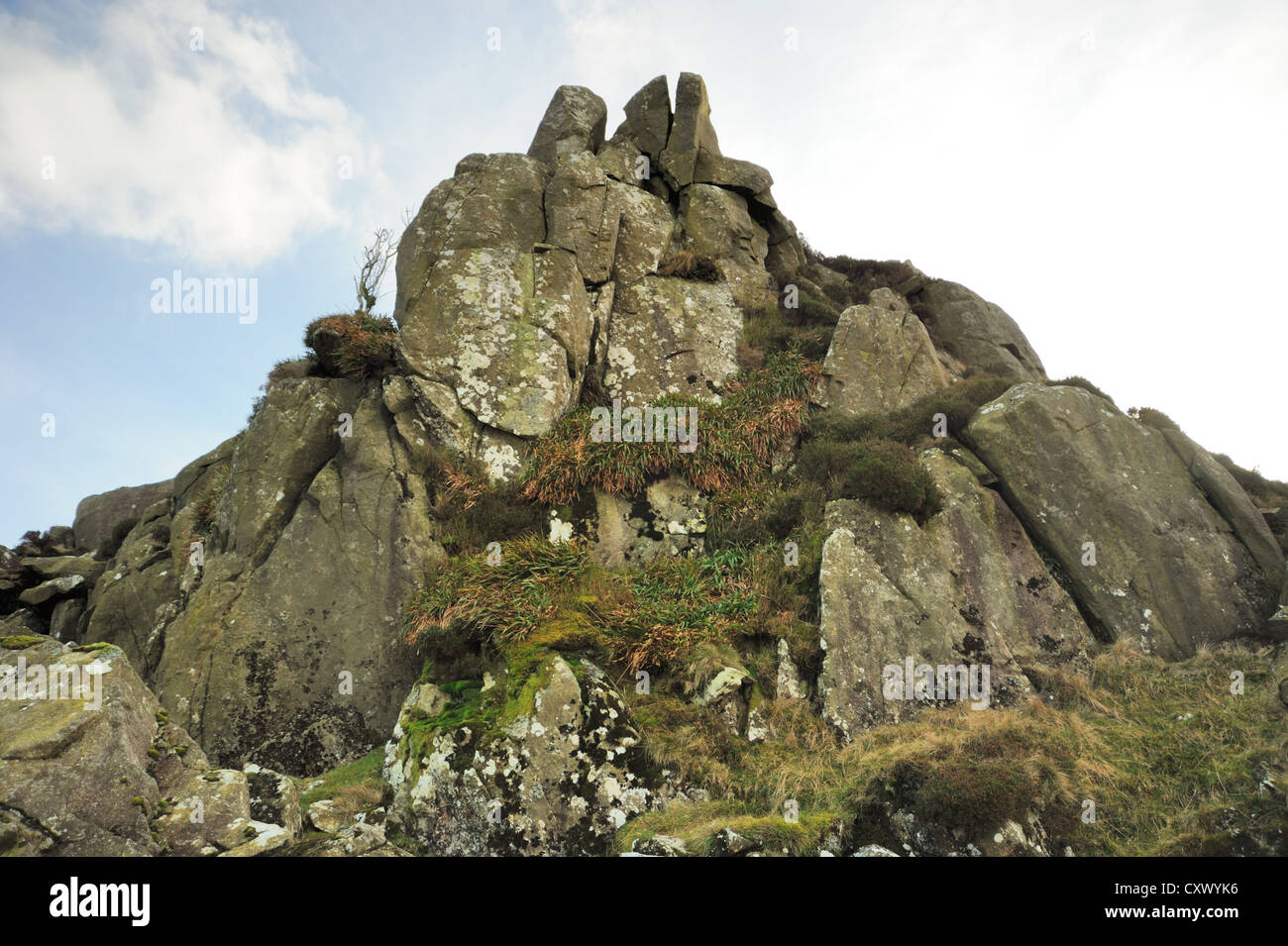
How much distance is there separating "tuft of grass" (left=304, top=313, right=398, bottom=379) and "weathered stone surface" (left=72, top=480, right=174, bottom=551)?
450 inches

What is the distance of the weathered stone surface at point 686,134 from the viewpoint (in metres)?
23.8

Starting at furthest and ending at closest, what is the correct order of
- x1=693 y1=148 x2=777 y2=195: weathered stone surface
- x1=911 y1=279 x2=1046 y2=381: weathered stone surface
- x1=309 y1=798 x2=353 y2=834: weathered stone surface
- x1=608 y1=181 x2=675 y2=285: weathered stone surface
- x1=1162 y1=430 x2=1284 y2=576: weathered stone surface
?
x1=693 y1=148 x2=777 y2=195: weathered stone surface, x1=911 y1=279 x2=1046 y2=381: weathered stone surface, x1=608 y1=181 x2=675 y2=285: weathered stone surface, x1=1162 y1=430 x2=1284 y2=576: weathered stone surface, x1=309 y1=798 x2=353 y2=834: weathered stone surface

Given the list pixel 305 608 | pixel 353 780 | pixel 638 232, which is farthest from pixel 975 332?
pixel 353 780

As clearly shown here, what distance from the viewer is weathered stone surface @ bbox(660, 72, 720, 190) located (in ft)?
78.0

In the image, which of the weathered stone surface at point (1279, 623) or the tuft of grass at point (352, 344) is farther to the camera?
the tuft of grass at point (352, 344)

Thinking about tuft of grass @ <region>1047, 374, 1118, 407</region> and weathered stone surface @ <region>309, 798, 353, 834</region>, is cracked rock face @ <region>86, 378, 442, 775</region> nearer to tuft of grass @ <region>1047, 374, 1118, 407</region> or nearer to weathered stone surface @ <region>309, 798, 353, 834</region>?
weathered stone surface @ <region>309, 798, 353, 834</region>

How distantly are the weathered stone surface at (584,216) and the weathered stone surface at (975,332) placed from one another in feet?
39.7

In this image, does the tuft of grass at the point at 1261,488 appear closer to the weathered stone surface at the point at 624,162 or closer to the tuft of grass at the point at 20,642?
the weathered stone surface at the point at 624,162

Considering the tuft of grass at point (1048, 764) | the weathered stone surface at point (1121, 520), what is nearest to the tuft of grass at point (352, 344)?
the tuft of grass at point (1048, 764)

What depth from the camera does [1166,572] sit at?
1340cm

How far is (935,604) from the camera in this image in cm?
1276

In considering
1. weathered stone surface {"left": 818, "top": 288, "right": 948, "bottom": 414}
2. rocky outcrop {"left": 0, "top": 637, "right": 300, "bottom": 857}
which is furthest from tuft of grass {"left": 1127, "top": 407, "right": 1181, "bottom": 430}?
rocky outcrop {"left": 0, "top": 637, "right": 300, "bottom": 857}
